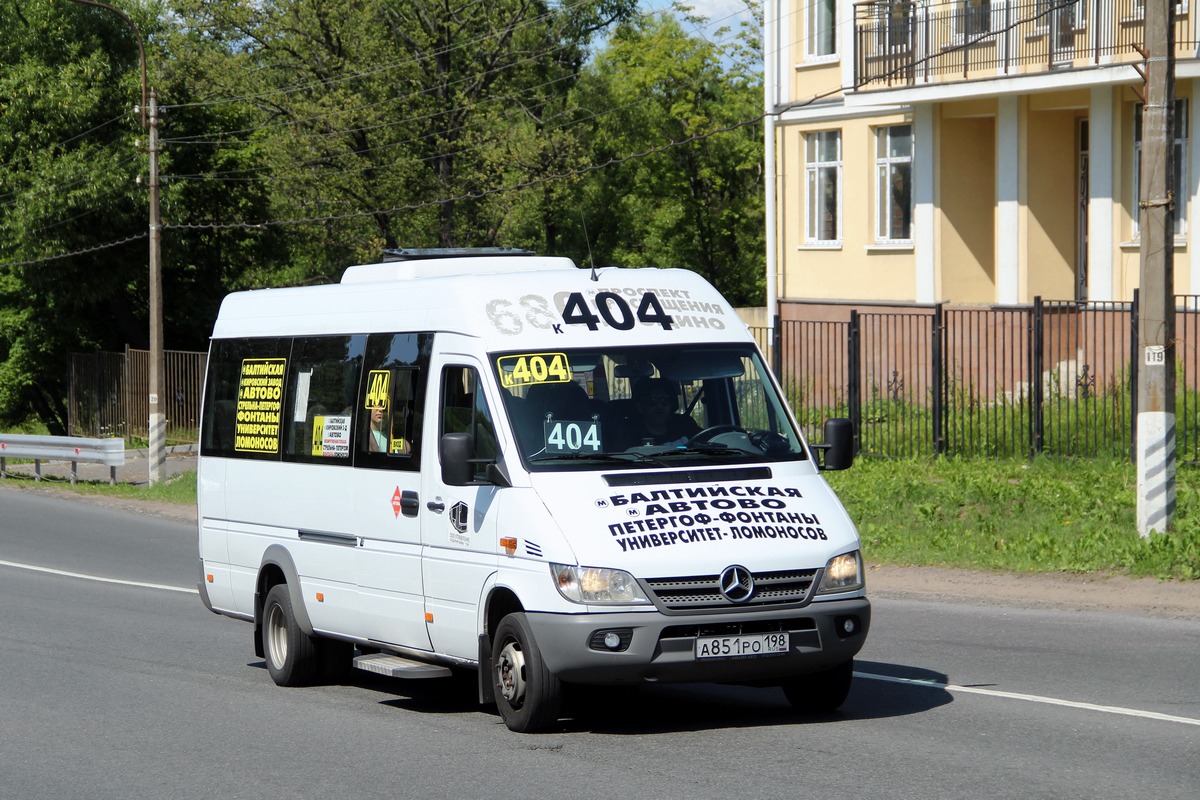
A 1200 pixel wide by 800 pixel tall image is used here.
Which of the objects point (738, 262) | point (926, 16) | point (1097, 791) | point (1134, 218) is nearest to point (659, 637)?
point (1097, 791)

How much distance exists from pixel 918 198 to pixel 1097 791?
24448 mm

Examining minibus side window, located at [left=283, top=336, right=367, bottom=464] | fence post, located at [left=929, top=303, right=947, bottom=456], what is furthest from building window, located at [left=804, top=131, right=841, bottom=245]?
minibus side window, located at [left=283, top=336, right=367, bottom=464]

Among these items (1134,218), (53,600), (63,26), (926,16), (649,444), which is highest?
(63,26)

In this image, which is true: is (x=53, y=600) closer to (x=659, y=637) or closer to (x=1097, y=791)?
(x=659, y=637)

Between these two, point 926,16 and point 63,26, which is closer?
point 926,16

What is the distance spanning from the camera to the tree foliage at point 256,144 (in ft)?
144

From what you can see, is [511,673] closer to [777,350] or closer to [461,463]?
[461,463]

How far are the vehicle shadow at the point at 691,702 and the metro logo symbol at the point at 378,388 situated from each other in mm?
1787

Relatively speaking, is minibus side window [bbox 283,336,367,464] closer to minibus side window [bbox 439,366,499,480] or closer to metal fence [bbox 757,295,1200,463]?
minibus side window [bbox 439,366,499,480]

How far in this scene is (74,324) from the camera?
153 ft

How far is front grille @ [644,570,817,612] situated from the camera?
7871 millimetres

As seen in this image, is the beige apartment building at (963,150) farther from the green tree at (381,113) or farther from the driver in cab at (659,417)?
the driver in cab at (659,417)

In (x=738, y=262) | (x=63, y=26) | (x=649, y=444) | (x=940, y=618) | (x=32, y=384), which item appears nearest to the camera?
(x=649, y=444)

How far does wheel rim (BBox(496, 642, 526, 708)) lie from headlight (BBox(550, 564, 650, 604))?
56cm
